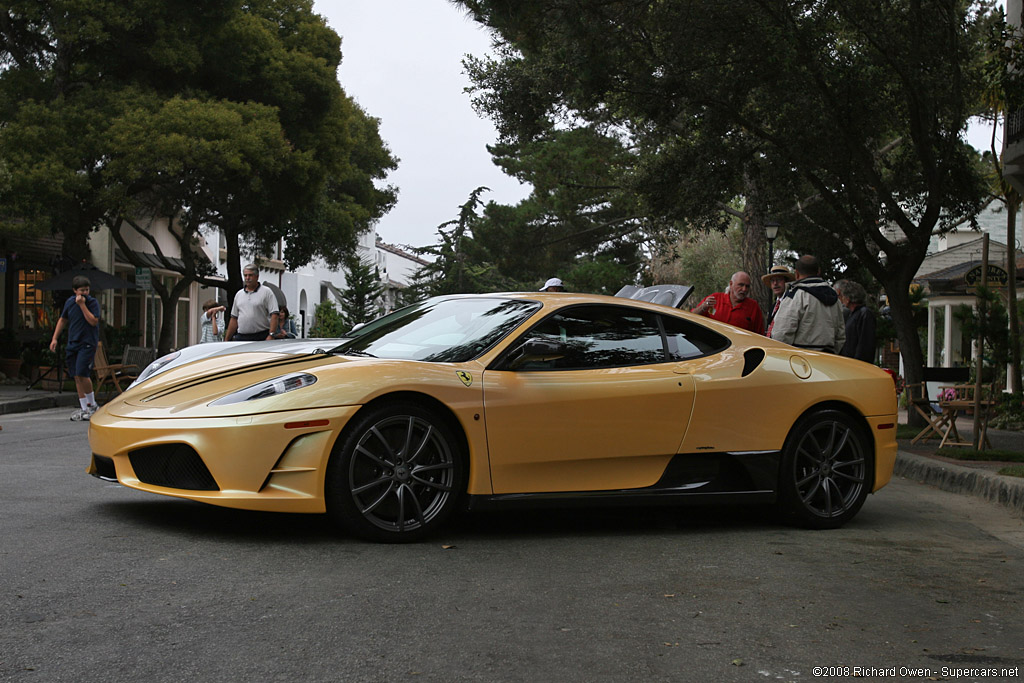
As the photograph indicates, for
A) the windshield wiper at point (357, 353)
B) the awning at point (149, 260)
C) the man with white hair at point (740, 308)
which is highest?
the awning at point (149, 260)

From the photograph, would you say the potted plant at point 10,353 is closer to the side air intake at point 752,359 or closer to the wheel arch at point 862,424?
the side air intake at point 752,359

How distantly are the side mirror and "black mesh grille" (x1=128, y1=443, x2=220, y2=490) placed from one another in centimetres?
166

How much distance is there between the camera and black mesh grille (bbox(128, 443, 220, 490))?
5566 mm

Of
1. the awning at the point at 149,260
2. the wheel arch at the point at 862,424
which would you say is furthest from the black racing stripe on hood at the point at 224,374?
the awning at the point at 149,260

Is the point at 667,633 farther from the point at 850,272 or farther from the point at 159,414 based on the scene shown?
the point at 850,272

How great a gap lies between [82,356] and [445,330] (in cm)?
935

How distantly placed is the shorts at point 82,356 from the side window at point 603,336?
380 inches

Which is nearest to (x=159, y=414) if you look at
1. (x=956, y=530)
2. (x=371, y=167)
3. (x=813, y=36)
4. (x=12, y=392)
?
(x=956, y=530)

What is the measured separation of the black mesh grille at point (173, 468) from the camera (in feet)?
18.3

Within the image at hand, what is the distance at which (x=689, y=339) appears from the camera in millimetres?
6660

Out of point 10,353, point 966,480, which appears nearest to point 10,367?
point 10,353

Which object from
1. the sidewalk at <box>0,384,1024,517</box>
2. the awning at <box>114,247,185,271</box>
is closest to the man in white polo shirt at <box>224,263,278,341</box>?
the sidewalk at <box>0,384,1024,517</box>

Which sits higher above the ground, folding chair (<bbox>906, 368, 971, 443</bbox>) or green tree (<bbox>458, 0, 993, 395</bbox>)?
green tree (<bbox>458, 0, 993, 395</bbox>)

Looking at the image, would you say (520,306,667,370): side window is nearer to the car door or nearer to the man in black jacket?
the car door
